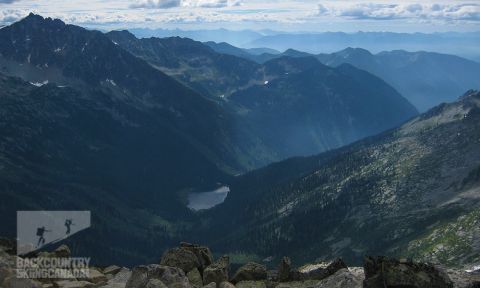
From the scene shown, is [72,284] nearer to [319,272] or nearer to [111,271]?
[111,271]

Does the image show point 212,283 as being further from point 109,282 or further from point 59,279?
point 59,279

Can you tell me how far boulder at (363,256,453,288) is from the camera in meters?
33.8

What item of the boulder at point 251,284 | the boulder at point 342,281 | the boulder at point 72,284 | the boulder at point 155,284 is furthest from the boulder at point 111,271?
the boulder at point 342,281

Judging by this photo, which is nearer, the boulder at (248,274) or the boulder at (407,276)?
the boulder at (407,276)

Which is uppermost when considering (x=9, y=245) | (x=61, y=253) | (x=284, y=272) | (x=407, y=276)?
(x=407, y=276)

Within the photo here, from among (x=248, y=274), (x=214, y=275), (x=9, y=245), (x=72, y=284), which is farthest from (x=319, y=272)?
(x=9, y=245)

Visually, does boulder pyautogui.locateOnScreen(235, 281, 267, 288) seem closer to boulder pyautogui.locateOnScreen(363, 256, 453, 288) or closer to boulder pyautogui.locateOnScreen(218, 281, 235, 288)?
boulder pyautogui.locateOnScreen(218, 281, 235, 288)

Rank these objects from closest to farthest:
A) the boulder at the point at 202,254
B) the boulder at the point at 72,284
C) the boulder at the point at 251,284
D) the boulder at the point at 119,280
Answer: the boulder at the point at 72,284, the boulder at the point at 251,284, the boulder at the point at 119,280, the boulder at the point at 202,254

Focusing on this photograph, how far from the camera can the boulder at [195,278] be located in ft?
146

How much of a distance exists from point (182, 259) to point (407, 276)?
75.2ft

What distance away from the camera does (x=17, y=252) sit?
170 ft

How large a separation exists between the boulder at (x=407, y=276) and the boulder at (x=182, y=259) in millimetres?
19150

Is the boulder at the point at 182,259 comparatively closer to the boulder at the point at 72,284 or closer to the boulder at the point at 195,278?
the boulder at the point at 195,278

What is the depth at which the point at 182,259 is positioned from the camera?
1885 inches
